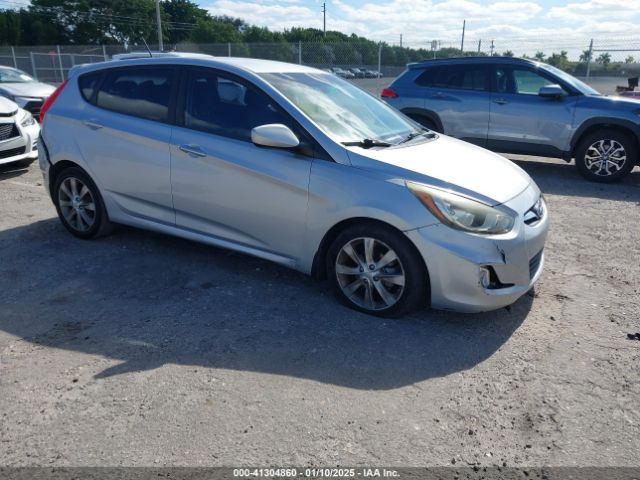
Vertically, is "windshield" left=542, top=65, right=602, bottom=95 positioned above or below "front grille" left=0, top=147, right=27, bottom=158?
above

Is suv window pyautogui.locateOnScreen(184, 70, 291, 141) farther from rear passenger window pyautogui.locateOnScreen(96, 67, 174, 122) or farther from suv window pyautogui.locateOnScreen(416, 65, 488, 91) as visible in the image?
suv window pyautogui.locateOnScreen(416, 65, 488, 91)

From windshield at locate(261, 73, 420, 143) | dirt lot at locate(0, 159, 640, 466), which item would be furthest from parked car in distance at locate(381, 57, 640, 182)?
windshield at locate(261, 73, 420, 143)

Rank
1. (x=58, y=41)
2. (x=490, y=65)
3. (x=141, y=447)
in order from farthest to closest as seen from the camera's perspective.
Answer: (x=58, y=41) < (x=490, y=65) < (x=141, y=447)

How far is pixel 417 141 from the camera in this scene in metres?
4.43

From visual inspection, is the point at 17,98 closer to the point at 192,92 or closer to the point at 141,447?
the point at 192,92

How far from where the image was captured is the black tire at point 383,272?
11.7ft

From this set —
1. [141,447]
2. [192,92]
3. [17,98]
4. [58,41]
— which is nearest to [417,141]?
[192,92]

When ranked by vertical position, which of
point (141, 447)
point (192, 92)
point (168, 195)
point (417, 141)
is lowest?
point (141, 447)

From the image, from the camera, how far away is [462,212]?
11.3 feet

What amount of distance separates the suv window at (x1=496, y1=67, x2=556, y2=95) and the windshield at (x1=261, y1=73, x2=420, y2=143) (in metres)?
4.60

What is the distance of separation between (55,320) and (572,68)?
1977cm

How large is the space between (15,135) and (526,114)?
7923 millimetres

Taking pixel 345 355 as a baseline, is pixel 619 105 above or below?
above

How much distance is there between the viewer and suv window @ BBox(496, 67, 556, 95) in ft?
28.3
